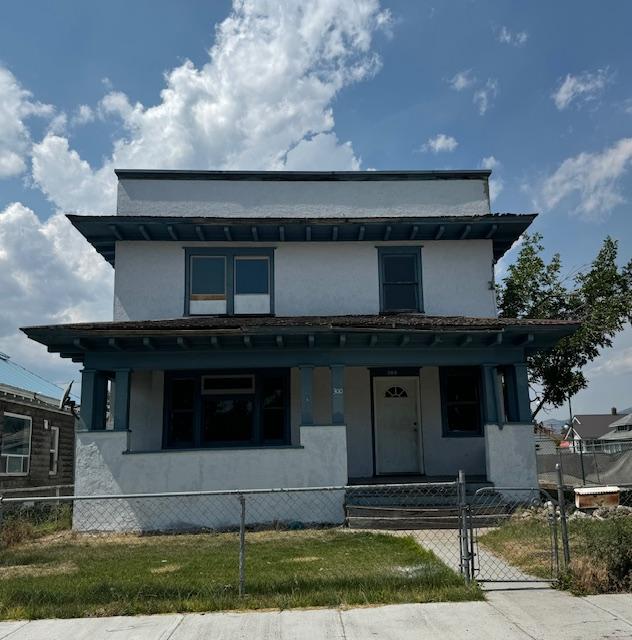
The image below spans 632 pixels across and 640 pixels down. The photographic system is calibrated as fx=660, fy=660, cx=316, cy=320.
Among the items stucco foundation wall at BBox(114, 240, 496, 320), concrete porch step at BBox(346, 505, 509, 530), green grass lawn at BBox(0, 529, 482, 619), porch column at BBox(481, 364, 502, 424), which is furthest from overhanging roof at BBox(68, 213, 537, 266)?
green grass lawn at BBox(0, 529, 482, 619)

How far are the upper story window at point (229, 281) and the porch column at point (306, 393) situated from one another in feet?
7.83

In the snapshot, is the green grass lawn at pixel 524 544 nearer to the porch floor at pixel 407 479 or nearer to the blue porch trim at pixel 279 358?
the porch floor at pixel 407 479

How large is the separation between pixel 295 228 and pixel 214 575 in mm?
8902

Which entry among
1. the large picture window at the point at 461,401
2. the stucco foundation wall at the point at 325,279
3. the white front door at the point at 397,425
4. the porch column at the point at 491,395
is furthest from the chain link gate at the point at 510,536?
the stucco foundation wall at the point at 325,279

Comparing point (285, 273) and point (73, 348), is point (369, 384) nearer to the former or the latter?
point (285, 273)

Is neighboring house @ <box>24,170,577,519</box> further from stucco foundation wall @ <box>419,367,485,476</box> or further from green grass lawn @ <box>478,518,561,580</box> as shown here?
green grass lawn @ <box>478,518,561,580</box>

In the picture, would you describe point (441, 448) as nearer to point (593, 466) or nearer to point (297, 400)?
point (297, 400)

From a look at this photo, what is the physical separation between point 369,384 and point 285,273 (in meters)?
3.26

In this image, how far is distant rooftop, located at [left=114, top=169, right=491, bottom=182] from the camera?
16056 millimetres

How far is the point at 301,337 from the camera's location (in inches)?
518

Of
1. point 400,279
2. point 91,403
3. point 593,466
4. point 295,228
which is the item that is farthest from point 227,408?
point 593,466

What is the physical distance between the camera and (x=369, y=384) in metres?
15.2

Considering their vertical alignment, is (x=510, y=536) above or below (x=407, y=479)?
below

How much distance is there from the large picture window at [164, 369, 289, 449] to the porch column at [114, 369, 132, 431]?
1451 mm
